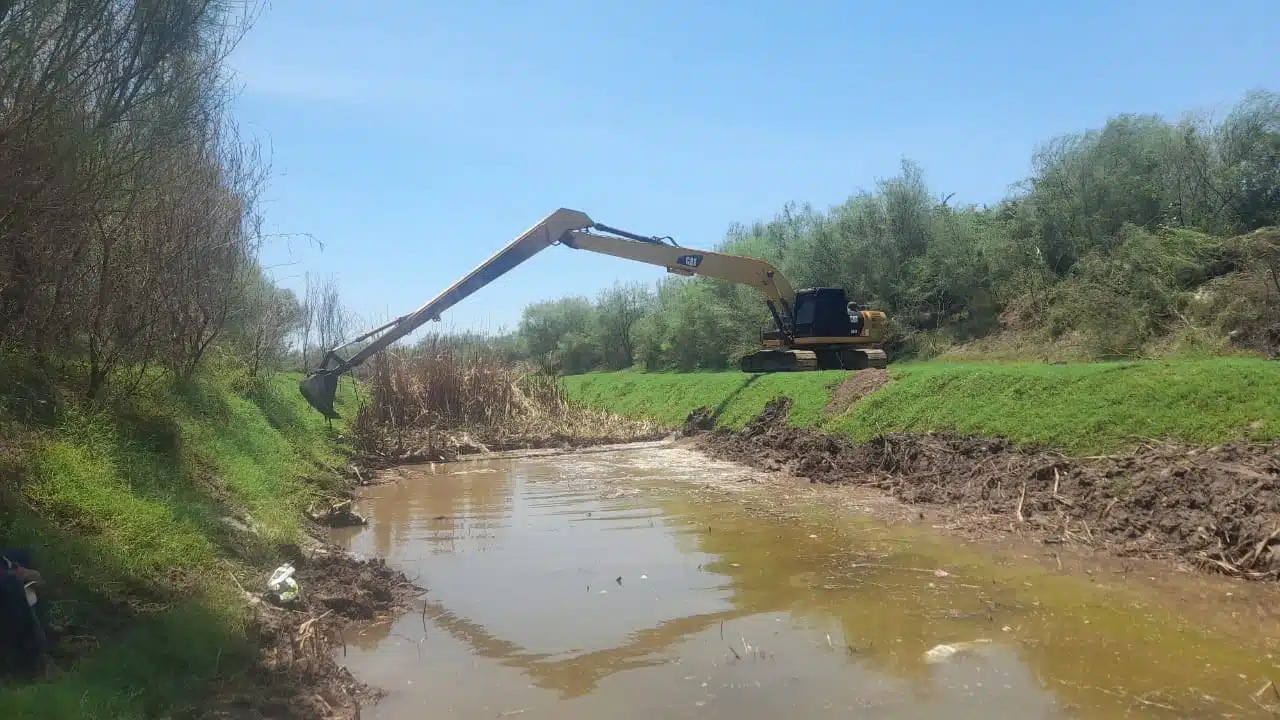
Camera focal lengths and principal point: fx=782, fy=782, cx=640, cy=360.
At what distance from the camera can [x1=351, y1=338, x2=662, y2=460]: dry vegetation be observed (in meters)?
17.9

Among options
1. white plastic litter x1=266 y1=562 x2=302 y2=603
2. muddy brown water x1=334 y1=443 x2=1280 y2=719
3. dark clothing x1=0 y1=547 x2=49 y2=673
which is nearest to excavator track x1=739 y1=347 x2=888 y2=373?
muddy brown water x1=334 y1=443 x2=1280 y2=719

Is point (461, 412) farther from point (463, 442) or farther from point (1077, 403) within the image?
point (1077, 403)

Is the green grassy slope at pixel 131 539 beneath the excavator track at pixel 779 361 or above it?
beneath

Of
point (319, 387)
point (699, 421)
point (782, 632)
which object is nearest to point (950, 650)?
point (782, 632)

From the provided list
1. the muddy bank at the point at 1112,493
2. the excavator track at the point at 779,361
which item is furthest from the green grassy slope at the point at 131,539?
the excavator track at the point at 779,361

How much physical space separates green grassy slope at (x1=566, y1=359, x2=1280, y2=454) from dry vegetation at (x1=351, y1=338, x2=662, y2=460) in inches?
239

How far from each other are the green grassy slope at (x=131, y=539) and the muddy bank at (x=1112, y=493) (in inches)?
309

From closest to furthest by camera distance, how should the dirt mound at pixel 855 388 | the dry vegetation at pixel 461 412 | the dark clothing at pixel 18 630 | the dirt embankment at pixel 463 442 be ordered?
the dark clothing at pixel 18 630 → the dirt mound at pixel 855 388 → the dirt embankment at pixel 463 442 → the dry vegetation at pixel 461 412

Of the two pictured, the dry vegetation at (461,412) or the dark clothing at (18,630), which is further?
the dry vegetation at (461,412)

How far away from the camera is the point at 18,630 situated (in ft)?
12.9

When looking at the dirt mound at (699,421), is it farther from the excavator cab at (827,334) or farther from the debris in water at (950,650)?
the debris in water at (950,650)

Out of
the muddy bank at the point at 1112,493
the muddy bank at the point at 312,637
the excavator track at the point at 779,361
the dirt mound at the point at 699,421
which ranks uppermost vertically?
the excavator track at the point at 779,361

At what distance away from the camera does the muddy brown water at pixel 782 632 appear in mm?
4879

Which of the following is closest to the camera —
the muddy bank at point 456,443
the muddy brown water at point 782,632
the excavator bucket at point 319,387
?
the muddy brown water at point 782,632
